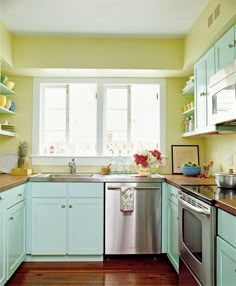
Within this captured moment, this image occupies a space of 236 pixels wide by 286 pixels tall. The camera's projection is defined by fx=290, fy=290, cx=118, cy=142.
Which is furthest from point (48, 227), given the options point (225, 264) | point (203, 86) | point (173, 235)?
point (203, 86)

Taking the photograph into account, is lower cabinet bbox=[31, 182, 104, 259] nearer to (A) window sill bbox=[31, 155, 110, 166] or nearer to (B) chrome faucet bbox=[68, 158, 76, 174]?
(B) chrome faucet bbox=[68, 158, 76, 174]

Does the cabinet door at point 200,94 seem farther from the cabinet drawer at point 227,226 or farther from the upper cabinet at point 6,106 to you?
the upper cabinet at point 6,106

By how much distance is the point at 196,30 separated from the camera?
2.97 metres

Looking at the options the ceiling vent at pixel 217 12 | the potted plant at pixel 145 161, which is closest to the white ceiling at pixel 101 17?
the ceiling vent at pixel 217 12

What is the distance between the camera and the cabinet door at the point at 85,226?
10.2 ft

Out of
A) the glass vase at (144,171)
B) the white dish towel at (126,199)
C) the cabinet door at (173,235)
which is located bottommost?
the cabinet door at (173,235)

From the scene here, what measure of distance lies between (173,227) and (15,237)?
1524mm

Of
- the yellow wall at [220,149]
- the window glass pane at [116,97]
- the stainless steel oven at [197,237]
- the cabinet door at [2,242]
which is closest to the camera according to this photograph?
the stainless steel oven at [197,237]

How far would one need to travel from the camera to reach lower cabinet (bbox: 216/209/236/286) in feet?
4.95

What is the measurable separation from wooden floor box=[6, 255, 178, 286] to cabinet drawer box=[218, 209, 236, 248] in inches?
48.2

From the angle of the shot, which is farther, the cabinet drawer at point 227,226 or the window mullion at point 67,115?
the window mullion at point 67,115

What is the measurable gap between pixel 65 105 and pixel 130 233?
1.84m

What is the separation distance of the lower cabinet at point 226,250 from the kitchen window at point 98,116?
2155mm

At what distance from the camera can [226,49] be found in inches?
91.0
